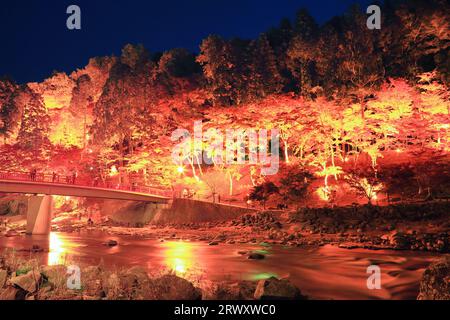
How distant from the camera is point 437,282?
7.41 m

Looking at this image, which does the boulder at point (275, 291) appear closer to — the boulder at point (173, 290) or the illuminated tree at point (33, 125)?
the boulder at point (173, 290)

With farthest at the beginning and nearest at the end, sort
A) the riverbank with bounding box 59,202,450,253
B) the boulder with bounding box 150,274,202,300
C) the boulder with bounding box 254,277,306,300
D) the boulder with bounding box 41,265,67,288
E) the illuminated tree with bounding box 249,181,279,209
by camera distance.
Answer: the illuminated tree with bounding box 249,181,279,209
the riverbank with bounding box 59,202,450,253
the boulder with bounding box 41,265,67,288
the boulder with bounding box 254,277,306,300
the boulder with bounding box 150,274,202,300

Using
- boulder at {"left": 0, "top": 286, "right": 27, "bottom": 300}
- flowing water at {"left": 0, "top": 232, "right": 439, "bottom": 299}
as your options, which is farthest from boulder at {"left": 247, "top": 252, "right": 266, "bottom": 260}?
boulder at {"left": 0, "top": 286, "right": 27, "bottom": 300}

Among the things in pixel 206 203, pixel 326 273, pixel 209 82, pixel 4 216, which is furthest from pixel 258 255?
pixel 4 216

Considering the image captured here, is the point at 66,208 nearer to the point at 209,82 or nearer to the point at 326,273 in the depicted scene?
the point at 209,82

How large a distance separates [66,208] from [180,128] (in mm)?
17164

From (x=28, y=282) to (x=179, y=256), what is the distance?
906 centimetres

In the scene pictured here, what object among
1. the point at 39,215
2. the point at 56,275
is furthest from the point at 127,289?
the point at 39,215

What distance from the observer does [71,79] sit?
194ft

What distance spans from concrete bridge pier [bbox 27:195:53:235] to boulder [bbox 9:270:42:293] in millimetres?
21964

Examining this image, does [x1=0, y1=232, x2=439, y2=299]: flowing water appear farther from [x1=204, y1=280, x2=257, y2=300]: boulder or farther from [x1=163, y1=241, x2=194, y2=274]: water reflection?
[x1=204, y1=280, x2=257, y2=300]: boulder

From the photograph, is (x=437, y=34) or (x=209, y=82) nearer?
(x=437, y=34)

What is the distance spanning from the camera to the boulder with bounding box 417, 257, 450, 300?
23.5ft

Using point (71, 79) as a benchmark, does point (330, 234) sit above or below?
below
